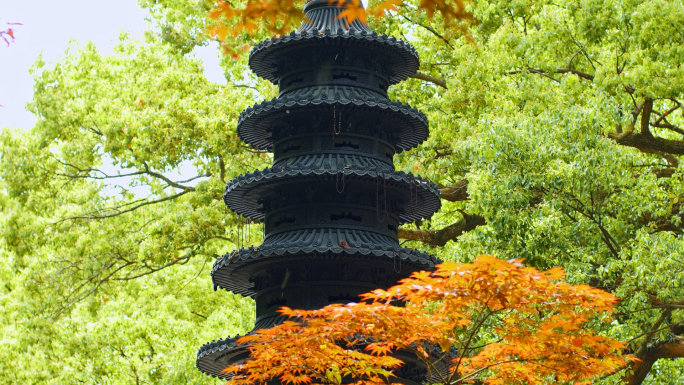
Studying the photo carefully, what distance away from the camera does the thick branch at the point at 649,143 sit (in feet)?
56.3

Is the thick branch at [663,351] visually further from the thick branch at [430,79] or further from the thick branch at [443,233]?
the thick branch at [430,79]

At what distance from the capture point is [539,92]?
16484mm

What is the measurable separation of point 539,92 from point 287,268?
23.4ft

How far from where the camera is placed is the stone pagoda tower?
11.3m

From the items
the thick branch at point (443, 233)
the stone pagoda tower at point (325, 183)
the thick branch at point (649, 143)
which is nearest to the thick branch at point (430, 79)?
the thick branch at point (443, 233)

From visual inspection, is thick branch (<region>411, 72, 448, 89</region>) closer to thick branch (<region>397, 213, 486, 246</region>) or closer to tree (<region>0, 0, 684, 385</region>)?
tree (<region>0, 0, 684, 385</region>)

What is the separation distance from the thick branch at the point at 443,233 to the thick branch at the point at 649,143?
326 centimetres

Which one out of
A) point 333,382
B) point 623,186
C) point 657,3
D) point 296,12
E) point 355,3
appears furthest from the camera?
point 657,3

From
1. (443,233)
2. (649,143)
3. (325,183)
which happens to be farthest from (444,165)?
(325,183)

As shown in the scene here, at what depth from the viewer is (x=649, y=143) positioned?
17375 mm

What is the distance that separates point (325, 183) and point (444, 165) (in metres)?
6.81

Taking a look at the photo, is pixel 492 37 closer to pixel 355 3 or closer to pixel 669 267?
pixel 669 267

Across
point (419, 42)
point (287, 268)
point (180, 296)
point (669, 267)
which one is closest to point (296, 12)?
point (287, 268)

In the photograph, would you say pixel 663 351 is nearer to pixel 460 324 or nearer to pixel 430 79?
pixel 460 324
